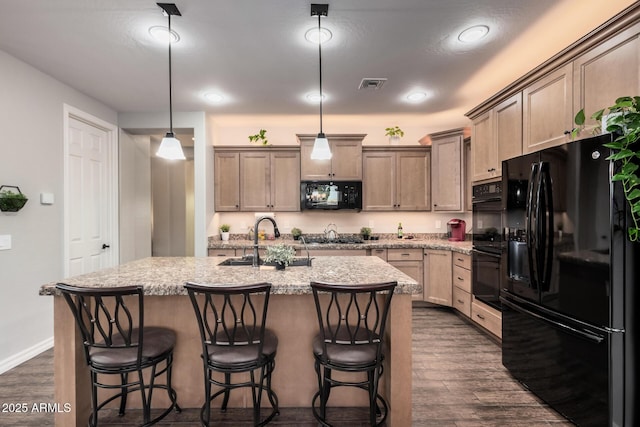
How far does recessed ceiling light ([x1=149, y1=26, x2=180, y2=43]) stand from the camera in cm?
231

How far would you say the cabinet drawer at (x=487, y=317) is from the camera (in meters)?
2.90

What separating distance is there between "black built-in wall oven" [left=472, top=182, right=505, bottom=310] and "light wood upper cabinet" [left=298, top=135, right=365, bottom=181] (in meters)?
1.73

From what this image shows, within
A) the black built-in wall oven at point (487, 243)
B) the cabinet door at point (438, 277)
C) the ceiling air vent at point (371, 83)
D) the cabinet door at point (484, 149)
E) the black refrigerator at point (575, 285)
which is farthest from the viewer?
the cabinet door at point (438, 277)

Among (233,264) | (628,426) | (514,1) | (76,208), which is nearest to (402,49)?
(514,1)

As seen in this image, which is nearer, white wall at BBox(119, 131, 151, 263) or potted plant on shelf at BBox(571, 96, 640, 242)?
potted plant on shelf at BBox(571, 96, 640, 242)

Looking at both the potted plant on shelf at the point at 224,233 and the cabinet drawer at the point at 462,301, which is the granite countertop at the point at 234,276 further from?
Answer: the potted plant on shelf at the point at 224,233

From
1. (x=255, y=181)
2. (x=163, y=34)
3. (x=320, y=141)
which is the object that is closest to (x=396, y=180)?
(x=255, y=181)

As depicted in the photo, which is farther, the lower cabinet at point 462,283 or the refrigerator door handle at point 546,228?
the lower cabinet at point 462,283

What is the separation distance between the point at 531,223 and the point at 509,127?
3.83 feet

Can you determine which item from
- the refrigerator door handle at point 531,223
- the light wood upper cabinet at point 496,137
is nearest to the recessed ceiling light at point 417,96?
the light wood upper cabinet at point 496,137

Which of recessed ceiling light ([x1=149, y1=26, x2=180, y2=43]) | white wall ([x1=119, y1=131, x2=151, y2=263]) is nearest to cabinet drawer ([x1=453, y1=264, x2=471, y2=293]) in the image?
recessed ceiling light ([x1=149, y1=26, x2=180, y2=43])

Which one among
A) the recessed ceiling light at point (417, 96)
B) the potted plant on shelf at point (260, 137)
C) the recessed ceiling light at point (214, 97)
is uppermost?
the recessed ceiling light at point (417, 96)

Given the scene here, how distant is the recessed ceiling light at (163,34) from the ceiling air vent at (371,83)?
1832 mm

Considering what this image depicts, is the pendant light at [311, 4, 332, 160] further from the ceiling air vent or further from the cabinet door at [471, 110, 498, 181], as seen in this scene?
the cabinet door at [471, 110, 498, 181]
